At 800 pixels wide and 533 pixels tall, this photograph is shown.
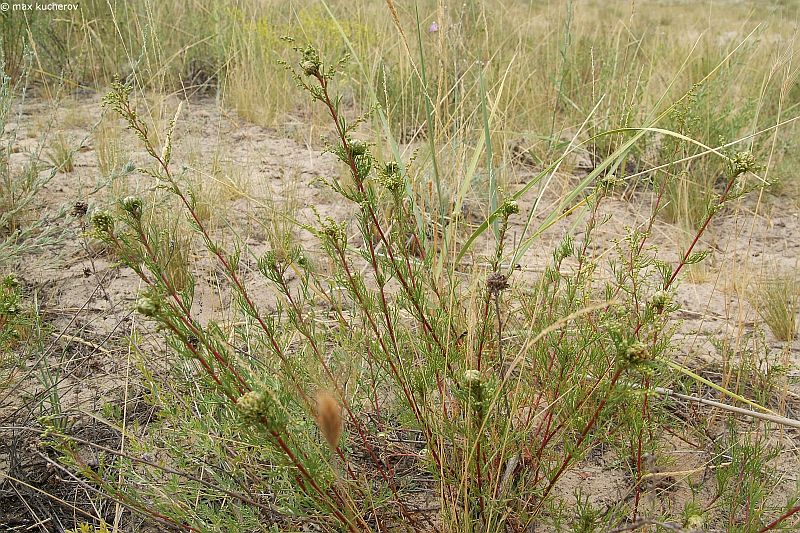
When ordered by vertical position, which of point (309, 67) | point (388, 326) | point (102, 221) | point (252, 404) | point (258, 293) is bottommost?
point (258, 293)

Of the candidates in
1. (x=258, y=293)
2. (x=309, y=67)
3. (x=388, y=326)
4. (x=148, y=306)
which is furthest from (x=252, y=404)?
(x=258, y=293)

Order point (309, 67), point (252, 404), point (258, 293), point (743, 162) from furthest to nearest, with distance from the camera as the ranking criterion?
point (258, 293)
point (743, 162)
point (309, 67)
point (252, 404)

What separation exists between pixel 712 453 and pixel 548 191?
2.09 metres

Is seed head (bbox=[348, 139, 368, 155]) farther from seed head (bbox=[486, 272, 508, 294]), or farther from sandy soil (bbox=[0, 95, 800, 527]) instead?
seed head (bbox=[486, 272, 508, 294])

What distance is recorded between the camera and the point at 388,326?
1289 millimetres

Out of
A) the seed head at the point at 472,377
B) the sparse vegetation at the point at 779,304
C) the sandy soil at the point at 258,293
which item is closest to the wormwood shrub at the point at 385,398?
the seed head at the point at 472,377

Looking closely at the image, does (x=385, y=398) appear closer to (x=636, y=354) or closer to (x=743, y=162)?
(x=636, y=354)

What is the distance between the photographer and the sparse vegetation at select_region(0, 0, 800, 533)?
123 centimetres

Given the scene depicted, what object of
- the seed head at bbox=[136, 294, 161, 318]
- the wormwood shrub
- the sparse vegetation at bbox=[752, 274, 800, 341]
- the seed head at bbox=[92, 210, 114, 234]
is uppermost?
the seed head at bbox=[92, 210, 114, 234]

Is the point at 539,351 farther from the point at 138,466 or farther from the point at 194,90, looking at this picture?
the point at 194,90

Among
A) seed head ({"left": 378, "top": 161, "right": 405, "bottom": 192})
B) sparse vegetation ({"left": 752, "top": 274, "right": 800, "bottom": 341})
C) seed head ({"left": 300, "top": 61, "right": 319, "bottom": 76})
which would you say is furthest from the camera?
sparse vegetation ({"left": 752, "top": 274, "right": 800, "bottom": 341})

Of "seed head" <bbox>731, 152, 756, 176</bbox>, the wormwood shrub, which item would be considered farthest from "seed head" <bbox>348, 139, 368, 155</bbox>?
"seed head" <bbox>731, 152, 756, 176</bbox>

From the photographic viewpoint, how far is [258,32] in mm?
4426

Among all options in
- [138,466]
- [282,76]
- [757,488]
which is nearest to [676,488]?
[757,488]
